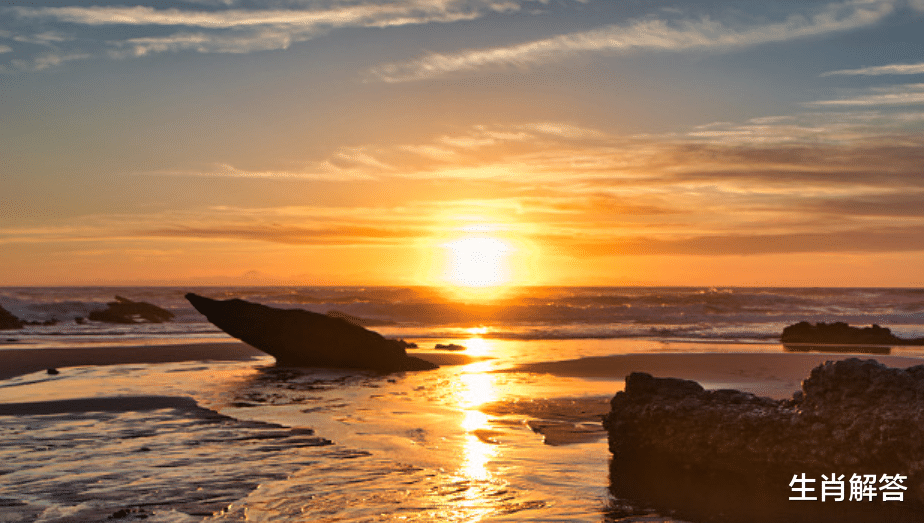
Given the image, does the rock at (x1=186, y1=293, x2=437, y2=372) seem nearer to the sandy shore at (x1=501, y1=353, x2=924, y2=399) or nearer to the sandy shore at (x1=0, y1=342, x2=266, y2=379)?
the sandy shore at (x1=0, y1=342, x2=266, y2=379)

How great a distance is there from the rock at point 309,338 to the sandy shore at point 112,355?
94.9 inches

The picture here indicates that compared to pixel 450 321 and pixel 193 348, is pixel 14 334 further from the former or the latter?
pixel 450 321

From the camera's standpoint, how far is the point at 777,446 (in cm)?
742

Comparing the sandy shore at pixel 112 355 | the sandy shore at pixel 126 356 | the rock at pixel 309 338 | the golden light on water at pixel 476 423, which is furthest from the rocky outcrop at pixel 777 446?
the sandy shore at pixel 112 355

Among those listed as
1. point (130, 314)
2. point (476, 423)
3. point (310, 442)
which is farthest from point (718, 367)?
point (130, 314)

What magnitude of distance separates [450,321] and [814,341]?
23.2 m

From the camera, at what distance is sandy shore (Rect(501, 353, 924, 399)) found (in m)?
16.1

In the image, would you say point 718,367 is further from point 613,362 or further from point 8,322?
point 8,322

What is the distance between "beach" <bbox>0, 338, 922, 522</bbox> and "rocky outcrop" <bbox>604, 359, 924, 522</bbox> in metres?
0.66

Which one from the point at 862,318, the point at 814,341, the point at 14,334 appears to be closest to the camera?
the point at 814,341

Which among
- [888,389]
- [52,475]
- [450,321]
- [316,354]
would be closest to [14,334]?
[316,354]

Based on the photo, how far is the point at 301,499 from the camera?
6.85 meters

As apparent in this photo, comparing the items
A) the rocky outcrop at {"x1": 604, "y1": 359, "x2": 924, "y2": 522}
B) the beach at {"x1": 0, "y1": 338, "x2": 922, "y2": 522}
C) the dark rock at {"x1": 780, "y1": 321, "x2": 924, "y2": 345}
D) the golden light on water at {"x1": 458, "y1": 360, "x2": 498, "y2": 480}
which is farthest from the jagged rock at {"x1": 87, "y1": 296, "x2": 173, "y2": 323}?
the rocky outcrop at {"x1": 604, "y1": 359, "x2": 924, "y2": 522}

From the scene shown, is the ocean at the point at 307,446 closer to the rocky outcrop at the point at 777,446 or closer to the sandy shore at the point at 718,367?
the rocky outcrop at the point at 777,446
